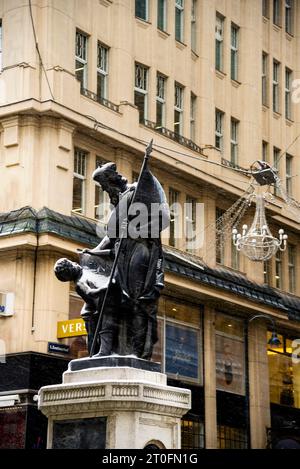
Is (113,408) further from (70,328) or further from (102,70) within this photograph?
(102,70)

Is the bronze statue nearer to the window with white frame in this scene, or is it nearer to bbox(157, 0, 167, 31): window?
bbox(157, 0, 167, 31): window

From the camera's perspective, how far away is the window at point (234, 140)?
40812 mm

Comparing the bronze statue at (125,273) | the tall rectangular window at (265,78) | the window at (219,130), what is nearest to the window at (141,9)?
the window at (219,130)

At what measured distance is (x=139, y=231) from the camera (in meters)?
12.8

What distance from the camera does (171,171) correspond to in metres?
36.0

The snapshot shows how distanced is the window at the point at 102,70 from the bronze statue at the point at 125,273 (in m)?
21.0

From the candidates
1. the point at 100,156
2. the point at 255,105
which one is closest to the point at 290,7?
the point at 255,105

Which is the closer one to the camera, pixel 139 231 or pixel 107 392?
pixel 107 392

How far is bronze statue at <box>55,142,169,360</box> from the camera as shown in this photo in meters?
12.4

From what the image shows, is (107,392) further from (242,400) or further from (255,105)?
(255,105)

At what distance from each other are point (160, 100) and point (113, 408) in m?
25.8

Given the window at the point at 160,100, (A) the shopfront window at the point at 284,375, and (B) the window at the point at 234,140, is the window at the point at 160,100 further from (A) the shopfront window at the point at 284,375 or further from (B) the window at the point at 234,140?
(A) the shopfront window at the point at 284,375

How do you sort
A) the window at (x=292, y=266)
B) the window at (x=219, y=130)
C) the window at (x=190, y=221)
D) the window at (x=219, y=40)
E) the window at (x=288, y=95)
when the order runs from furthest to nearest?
the window at (x=288, y=95) → the window at (x=292, y=266) → the window at (x=219, y=40) → the window at (x=219, y=130) → the window at (x=190, y=221)

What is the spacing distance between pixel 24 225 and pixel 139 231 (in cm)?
1747
